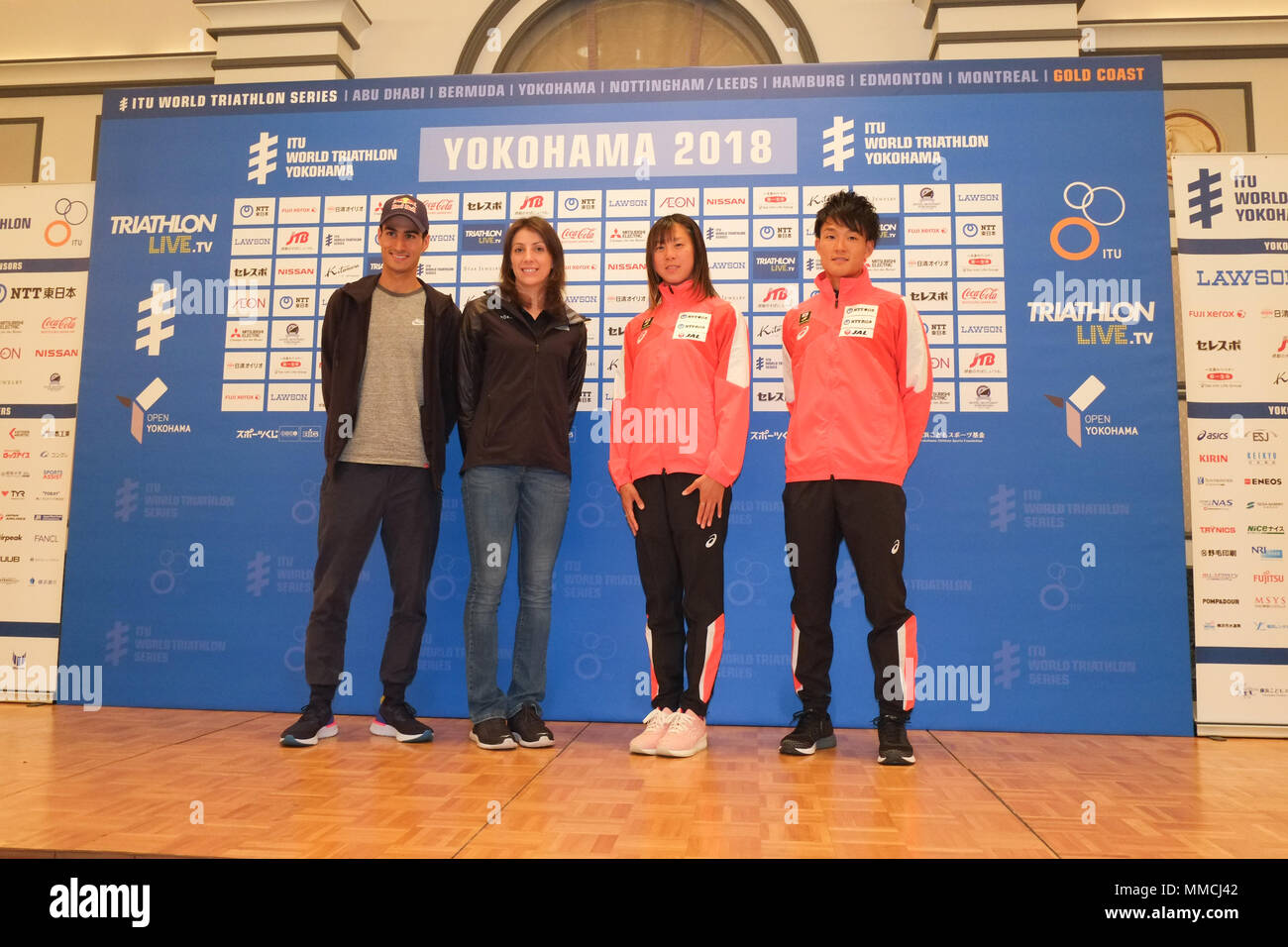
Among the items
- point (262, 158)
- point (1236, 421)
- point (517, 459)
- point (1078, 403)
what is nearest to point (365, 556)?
point (517, 459)

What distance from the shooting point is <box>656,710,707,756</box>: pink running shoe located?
8.96 ft

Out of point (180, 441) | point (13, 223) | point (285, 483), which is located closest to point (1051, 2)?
point (285, 483)

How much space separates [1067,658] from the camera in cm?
324

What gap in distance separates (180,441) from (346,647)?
45.7 inches

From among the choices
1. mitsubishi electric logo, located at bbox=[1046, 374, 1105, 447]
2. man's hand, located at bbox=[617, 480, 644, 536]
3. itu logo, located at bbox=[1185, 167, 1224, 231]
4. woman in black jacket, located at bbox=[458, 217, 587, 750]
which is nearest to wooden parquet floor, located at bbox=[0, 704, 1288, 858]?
woman in black jacket, located at bbox=[458, 217, 587, 750]

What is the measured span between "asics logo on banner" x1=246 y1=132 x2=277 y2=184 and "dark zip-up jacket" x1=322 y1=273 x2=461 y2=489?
1.10m

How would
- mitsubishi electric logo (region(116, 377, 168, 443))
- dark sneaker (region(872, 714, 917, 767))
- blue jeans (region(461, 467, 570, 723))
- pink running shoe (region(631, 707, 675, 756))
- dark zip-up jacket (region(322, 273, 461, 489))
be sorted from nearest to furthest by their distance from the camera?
1. dark sneaker (region(872, 714, 917, 767))
2. pink running shoe (region(631, 707, 675, 756))
3. blue jeans (region(461, 467, 570, 723))
4. dark zip-up jacket (region(322, 273, 461, 489))
5. mitsubishi electric logo (region(116, 377, 168, 443))

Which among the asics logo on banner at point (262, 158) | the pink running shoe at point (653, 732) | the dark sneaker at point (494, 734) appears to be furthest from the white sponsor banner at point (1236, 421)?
the asics logo on banner at point (262, 158)

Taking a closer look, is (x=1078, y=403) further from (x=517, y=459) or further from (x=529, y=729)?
(x=529, y=729)

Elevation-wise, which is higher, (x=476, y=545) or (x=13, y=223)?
(x=13, y=223)

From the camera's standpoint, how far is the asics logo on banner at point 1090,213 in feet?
11.1

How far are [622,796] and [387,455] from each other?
4.75 ft

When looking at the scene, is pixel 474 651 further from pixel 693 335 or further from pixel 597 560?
pixel 693 335

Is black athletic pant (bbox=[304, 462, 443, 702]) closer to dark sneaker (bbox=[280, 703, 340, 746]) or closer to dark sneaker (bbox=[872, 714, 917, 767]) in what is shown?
dark sneaker (bbox=[280, 703, 340, 746])
